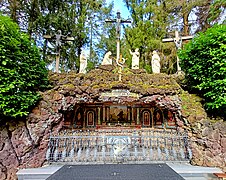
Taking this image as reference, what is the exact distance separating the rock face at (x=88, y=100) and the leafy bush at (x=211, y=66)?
24.7 inches

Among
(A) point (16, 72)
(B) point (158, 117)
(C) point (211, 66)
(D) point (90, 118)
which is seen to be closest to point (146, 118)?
(B) point (158, 117)

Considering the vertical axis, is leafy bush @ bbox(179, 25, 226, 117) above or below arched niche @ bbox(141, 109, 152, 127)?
above

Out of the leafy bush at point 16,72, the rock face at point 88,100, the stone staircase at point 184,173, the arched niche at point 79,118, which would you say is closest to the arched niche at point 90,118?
the arched niche at point 79,118

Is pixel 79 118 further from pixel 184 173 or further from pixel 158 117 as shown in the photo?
pixel 184 173

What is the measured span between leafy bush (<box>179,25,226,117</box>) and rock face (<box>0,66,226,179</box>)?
2.06 ft

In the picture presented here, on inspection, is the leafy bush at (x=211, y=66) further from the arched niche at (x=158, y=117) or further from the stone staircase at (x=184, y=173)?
the arched niche at (x=158, y=117)

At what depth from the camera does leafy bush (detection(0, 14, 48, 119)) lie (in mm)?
5309

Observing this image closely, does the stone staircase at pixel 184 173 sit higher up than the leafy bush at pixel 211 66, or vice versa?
the leafy bush at pixel 211 66

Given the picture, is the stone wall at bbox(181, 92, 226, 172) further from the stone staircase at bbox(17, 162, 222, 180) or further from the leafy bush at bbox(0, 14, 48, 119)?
the leafy bush at bbox(0, 14, 48, 119)

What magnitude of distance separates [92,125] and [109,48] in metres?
8.53

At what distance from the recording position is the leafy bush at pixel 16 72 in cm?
531

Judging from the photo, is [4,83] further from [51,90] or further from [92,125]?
[92,125]

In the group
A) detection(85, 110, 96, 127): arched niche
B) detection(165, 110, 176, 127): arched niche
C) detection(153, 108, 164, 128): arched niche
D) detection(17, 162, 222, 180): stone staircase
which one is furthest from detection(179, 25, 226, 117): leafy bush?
detection(85, 110, 96, 127): arched niche

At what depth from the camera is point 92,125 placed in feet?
31.4
